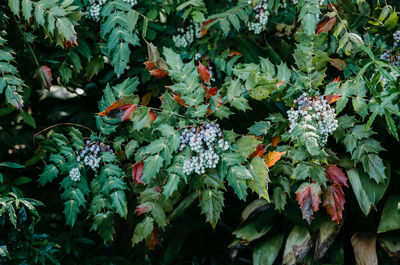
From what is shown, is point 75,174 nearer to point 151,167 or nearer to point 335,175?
point 151,167

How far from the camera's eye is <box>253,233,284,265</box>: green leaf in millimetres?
2049

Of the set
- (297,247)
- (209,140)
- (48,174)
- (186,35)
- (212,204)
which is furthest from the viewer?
(186,35)

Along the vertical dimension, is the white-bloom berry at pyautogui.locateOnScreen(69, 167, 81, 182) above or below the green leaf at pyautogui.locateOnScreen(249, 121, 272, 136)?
below

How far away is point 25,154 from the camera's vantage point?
263cm

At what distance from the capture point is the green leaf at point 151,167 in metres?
1.54

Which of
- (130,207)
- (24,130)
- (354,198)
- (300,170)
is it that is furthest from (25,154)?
(354,198)

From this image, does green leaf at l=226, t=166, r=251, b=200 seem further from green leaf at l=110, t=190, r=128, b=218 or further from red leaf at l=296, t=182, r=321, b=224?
green leaf at l=110, t=190, r=128, b=218

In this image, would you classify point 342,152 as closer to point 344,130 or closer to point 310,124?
point 344,130

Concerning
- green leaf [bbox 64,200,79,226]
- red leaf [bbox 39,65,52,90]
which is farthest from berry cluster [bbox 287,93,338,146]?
red leaf [bbox 39,65,52,90]

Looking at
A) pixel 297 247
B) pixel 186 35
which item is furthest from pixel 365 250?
pixel 186 35

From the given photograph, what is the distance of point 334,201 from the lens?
178 cm

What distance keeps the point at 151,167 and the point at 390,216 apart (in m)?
1.21

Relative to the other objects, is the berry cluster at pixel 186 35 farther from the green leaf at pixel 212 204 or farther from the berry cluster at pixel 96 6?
the green leaf at pixel 212 204

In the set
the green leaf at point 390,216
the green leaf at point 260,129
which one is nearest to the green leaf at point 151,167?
the green leaf at point 260,129
